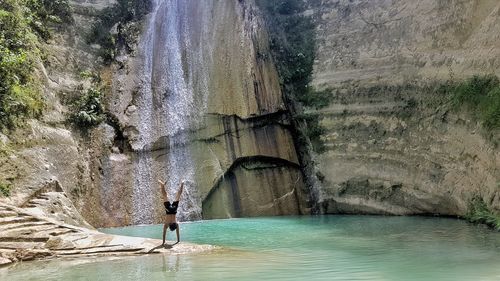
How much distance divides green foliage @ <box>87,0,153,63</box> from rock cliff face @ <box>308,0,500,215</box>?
26.2 feet

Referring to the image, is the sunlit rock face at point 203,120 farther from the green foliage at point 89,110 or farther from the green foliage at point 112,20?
the green foliage at point 89,110

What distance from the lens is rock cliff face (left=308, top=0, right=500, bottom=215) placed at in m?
15.4

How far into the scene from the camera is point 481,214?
46.0 feet

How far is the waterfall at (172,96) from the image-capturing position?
18000mm

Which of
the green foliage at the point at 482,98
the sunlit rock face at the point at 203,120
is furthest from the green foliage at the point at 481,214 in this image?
the sunlit rock face at the point at 203,120

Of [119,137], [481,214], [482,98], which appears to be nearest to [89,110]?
[119,137]

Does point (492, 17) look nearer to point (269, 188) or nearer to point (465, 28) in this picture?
point (465, 28)

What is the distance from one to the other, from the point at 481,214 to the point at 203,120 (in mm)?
10438

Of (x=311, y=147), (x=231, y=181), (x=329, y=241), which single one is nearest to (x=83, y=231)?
(x=329, y=241)

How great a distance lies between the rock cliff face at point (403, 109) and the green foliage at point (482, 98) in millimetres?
287

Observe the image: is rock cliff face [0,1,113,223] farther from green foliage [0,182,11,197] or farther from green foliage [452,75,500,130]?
green foliage [452,75,500,130]

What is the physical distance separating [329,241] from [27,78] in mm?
10456

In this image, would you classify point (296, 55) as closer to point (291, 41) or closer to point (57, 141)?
point (291, 41)

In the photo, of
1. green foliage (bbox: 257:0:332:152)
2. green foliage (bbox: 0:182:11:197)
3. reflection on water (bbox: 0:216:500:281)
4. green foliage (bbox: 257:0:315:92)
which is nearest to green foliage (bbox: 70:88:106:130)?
A: green foliage (bbox: 0:182:11:197)
